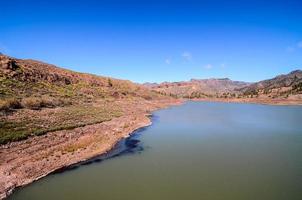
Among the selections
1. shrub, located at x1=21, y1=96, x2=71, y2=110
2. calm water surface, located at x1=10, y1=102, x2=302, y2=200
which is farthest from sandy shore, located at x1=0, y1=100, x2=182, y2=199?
shrub, located at x1=21, y1=96, x2=71, y2=110

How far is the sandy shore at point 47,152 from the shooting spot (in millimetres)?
18739

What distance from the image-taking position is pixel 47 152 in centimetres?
2391

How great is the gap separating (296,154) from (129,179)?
16.5 m

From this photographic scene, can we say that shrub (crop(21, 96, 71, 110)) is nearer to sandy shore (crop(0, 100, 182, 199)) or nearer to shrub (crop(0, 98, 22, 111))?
shrub (crop(0, 98, 22, 111))

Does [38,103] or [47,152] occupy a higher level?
[38,103]

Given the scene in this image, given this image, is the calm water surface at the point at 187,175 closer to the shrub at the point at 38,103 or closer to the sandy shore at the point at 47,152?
the sandy shore at the point at 47,152

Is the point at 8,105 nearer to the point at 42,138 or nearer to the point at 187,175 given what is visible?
the point at 42,138

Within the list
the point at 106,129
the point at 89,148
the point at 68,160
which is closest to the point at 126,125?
the point at 106,129

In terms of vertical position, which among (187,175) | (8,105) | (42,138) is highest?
(8,105)

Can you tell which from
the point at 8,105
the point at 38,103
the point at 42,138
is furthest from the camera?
the point at 38,103

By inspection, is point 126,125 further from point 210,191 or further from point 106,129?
point 210,191

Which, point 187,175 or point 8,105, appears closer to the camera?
point 187,175

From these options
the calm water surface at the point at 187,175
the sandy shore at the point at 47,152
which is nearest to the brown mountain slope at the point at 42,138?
the sandy shore at the point at 47,152

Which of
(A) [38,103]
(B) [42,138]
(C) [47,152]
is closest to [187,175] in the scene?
(C) [47,152]
